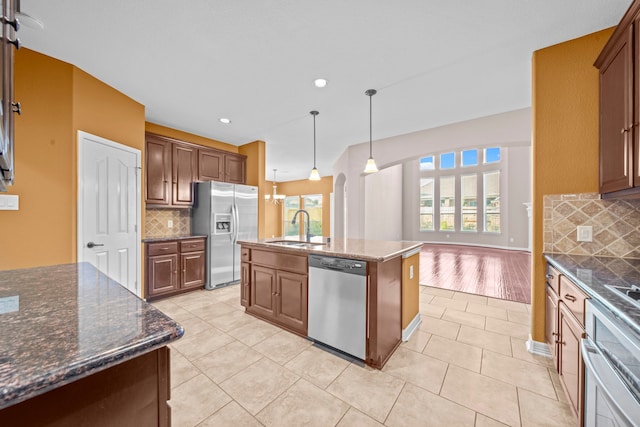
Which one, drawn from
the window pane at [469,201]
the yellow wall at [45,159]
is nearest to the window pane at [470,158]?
the window pane at [469,201]

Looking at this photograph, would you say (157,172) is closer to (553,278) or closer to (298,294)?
(298,294)

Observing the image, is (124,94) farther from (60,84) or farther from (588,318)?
(588,318)

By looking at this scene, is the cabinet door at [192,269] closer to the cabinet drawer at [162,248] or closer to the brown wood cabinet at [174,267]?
the brown wood cabinet at [174,267]

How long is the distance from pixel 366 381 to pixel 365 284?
0.68 m

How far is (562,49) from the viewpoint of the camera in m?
2.11

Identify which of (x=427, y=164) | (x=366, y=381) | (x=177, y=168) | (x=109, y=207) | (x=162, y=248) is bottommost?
(x=366, y=381)

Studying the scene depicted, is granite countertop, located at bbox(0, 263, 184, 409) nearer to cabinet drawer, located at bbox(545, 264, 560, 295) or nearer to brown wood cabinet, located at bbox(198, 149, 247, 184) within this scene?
cabinet drawer, located at bbox(545, 264, 560, 295)

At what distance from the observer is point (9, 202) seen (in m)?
2.15

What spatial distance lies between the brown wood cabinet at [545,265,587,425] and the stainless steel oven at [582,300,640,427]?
0.34 feet

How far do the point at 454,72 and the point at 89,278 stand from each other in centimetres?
335

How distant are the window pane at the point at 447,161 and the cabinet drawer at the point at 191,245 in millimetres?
8976

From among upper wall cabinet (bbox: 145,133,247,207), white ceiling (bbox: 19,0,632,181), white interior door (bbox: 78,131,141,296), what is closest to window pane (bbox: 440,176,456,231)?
white ceiling (bbox: 19,0,632,181)

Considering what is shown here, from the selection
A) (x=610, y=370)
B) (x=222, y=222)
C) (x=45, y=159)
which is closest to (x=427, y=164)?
(x=222, y=222)

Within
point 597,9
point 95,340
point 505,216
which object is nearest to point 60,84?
point 95,340
